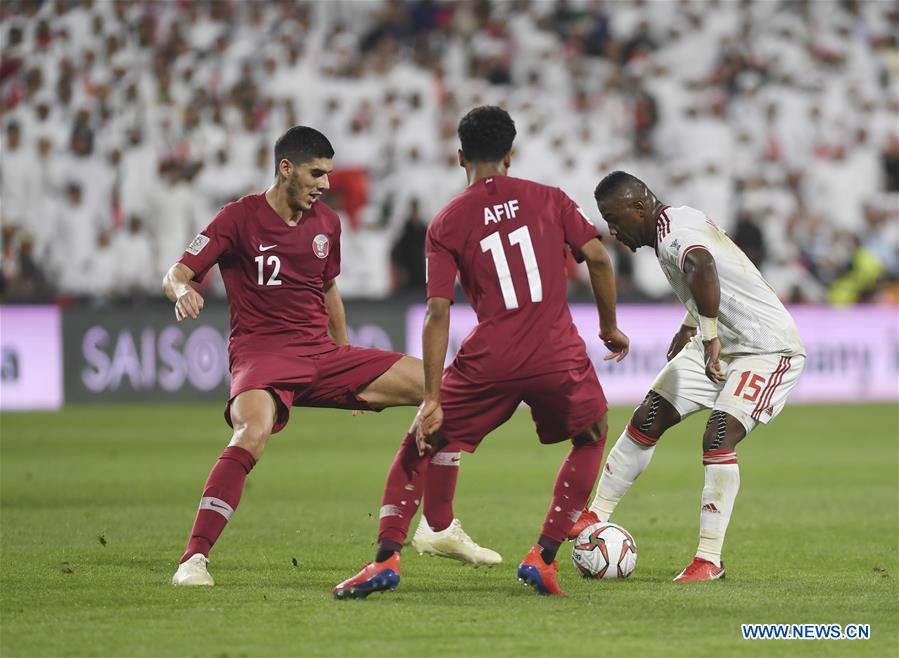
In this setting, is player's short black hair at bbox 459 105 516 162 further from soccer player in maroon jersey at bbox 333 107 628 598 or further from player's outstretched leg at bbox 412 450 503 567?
player's outstretched leg at bbox 412 450 503 567

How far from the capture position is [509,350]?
6121mm

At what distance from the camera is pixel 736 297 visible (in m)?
7.04

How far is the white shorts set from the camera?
22.8ft

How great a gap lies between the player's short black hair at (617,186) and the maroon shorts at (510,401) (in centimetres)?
96

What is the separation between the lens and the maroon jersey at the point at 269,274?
23.6 ft

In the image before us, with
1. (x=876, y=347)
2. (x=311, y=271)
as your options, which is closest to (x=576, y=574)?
(x=311, y=271)

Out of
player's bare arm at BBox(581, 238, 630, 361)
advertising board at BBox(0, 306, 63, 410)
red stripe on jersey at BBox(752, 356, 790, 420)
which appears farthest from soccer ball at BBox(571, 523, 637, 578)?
advertising board at BBox(0, 306, 63, 410)

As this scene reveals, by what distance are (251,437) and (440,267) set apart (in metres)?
1.34

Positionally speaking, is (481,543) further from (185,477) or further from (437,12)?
(437,12)

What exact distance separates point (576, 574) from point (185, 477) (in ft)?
18.2

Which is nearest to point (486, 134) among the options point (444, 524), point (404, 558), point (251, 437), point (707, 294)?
point (707, 294)

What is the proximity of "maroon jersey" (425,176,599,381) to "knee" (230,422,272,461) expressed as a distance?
1144 mm

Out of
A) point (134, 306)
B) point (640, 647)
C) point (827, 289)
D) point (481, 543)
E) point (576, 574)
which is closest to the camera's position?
point (640, 647)

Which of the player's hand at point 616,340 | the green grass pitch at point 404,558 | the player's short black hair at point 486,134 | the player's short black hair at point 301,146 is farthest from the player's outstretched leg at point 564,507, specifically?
the player's short black hair at point 301,146
